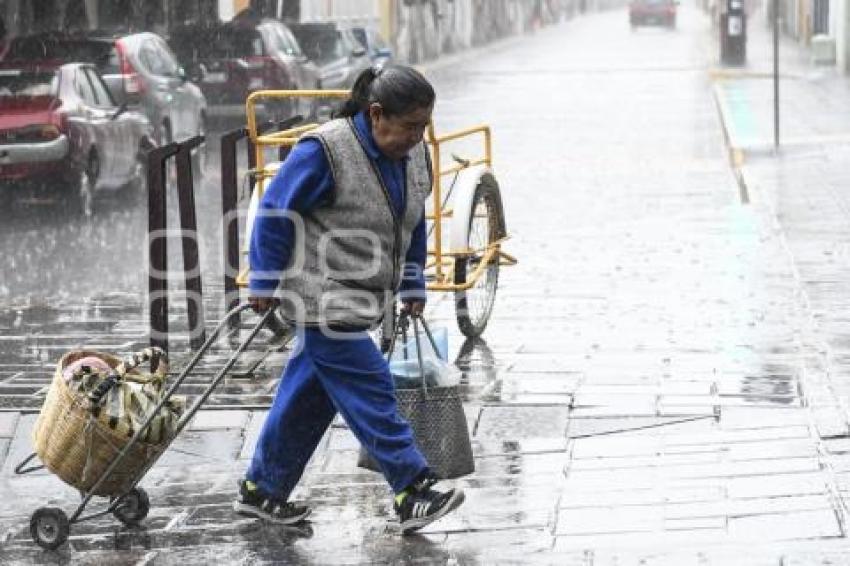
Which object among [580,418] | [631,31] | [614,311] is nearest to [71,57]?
[614,311]

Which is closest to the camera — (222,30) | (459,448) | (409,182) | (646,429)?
(409,182)

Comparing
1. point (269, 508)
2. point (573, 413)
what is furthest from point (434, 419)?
point (573, 413)

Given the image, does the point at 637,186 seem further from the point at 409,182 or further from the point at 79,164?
the point at 409,182

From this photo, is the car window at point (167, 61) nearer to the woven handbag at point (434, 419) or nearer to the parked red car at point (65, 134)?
the parked red car at point (65, 134)

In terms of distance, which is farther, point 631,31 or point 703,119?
point 631,31

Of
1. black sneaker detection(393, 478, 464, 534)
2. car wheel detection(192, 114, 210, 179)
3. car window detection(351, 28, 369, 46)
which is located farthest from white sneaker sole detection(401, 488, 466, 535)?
car window detection(351, 28, 369, 46)

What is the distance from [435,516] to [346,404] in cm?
48

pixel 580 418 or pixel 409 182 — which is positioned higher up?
pixel 409 182

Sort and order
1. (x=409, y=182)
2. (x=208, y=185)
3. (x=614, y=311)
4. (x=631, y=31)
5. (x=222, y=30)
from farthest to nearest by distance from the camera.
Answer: (x=631, y=31)
(x=222, y=30)
(x=208, y=185)
(x=614, y=311)
(x=409, y=182)

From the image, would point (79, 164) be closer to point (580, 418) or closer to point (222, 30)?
point (580, 418)

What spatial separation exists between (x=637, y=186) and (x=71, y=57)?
749 centimetres

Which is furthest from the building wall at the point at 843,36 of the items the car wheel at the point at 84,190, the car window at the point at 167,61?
the car wheel at the point at 84,190

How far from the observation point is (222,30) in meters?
33.8

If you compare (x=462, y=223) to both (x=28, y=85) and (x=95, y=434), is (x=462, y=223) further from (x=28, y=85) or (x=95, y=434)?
(x=28, y=85)
